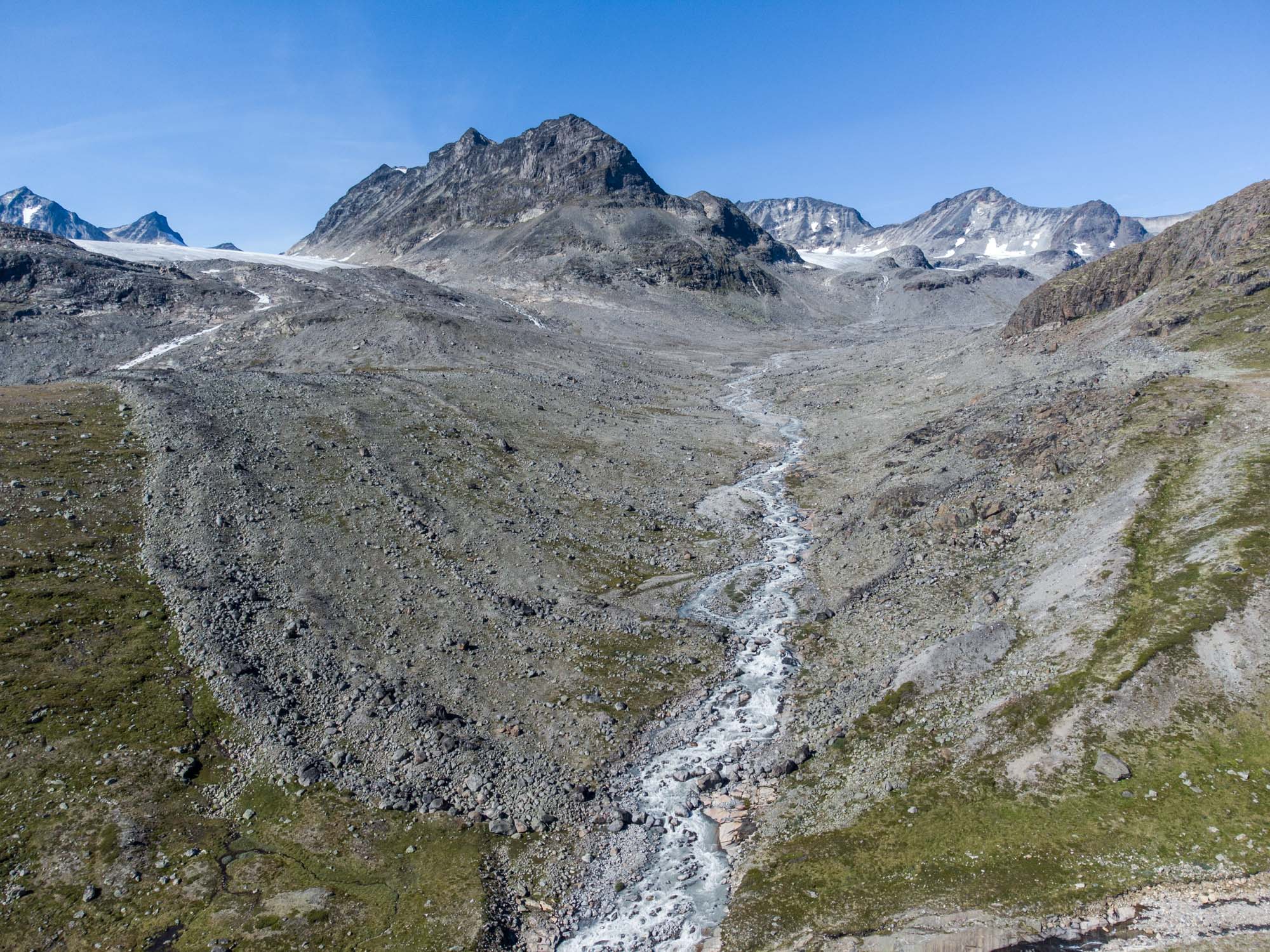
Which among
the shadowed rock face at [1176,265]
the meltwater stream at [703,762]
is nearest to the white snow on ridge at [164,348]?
the meltwater stream at [703,762]

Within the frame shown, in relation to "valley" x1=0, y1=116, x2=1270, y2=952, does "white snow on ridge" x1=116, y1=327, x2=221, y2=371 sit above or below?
above

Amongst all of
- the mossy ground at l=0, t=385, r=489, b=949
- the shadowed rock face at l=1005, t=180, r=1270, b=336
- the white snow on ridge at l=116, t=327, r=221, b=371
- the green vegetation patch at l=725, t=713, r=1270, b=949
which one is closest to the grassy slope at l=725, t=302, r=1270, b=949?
the green vegetation patch at l=725, t=713, r=1270, b=949

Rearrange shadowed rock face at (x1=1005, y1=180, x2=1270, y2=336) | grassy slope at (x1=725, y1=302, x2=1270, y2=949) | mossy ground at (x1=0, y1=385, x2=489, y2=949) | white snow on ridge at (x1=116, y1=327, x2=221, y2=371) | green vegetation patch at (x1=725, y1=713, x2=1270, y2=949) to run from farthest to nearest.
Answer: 1. white snow on ridge at (x1=116, y1=327, x2=221, y2=371)
2. shadowed rock face at (x1=1005, y1=180, x2=1270, y2=336)
3. mossy ground at (x1=0, y1=385, x2=489, y2=949)
4. grassy slope at (x1=725, y1=302, x2=1270, y2=949)
5. green vegetation patch at (x1=725, y1=713, x2=1270, y2=949)

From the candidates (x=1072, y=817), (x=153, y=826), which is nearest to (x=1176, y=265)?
(x=1072, y=817)

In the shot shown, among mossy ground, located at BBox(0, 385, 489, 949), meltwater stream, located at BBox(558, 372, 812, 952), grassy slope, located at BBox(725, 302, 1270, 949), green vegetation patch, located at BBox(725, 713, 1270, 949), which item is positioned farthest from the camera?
meltwater stream, located at BBox(558, 372, 812, 952)

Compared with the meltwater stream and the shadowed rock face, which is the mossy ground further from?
the shadowed rock face

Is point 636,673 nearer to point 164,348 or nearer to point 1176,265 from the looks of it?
point 1176,265

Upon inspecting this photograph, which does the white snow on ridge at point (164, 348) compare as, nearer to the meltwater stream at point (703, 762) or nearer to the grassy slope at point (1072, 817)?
the meltwater stream at point (703, 762)
